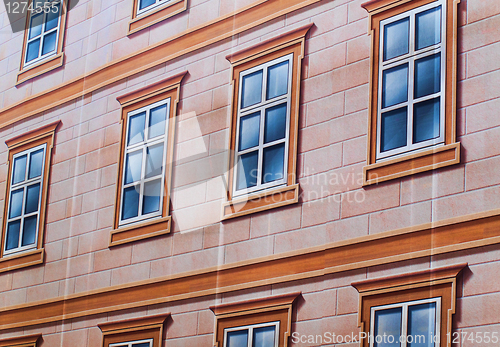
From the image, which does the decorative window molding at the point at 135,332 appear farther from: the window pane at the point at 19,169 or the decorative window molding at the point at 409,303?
the window pane at the point at 19,169

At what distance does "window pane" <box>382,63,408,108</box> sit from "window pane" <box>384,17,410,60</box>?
84mm

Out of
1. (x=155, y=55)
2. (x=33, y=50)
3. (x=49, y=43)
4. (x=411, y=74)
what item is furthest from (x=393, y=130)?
(x=33, y=50)

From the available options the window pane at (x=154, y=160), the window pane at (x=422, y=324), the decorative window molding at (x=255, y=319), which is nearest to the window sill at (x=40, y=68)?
the window pane at (x=154, y=160)

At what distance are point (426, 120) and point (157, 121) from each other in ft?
6.01

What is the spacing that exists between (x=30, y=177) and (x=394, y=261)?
116 inches

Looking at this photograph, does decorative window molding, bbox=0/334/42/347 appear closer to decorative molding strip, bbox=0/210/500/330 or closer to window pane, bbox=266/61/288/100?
decorative molding strip, bbox=0/210/500/330

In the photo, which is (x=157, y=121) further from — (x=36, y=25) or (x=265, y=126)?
(x=36, y=25)

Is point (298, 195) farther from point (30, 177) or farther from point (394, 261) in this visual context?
point (30, 177)

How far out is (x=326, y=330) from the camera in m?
3.44

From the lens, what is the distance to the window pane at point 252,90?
4134mm

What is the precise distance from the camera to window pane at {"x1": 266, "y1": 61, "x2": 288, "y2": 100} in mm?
4016

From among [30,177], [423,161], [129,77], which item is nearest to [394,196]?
[423,161]

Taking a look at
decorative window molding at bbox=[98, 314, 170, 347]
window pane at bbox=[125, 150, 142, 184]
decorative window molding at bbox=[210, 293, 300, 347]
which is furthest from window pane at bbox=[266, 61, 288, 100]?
decorative window molding at bbox=[98, 314, 170, 347]

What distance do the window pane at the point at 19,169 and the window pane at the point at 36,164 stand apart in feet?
0.25
